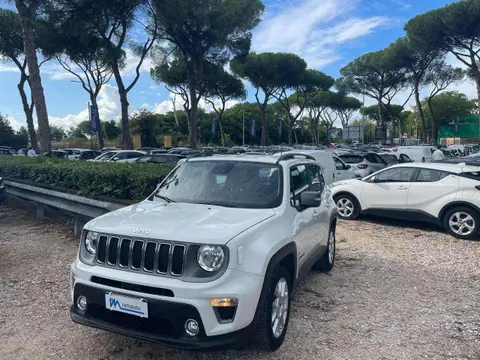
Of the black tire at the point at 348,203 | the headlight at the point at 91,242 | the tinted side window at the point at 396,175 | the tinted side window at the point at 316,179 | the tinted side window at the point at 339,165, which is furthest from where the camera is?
the tinted side window at the point at 339,165

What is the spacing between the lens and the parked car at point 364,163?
14570 millimetres

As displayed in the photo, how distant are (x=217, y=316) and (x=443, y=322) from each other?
102 inches

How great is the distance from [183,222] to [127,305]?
743 millimetres

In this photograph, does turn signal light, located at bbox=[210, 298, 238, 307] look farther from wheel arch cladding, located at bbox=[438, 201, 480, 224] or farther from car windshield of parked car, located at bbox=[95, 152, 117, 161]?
car windshield of parked car, located at bbox=[95, 152, 117, 161]

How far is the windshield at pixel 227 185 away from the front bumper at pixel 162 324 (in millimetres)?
1244

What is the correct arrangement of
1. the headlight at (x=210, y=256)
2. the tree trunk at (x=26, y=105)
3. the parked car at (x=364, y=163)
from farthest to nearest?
the tree trunk at (x=26, y=105)
the parked car at (x=364, y=163)
the headlight at (x=210, y=256)

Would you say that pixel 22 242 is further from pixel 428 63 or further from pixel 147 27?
pixel 428 63

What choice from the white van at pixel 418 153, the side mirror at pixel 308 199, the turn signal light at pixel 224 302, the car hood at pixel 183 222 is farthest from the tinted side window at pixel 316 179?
the white van at pixel 418 153

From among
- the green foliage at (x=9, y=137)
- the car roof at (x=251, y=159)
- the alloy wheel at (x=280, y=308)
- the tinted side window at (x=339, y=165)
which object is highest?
the green foliage at (x=9, y=137)

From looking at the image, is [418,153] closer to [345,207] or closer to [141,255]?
[345,207]

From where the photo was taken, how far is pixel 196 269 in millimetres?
2795

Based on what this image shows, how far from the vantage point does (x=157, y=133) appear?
53.3 metres

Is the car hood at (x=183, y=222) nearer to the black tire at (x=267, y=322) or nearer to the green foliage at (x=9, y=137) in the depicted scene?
the black tire at (x=267, y=322)

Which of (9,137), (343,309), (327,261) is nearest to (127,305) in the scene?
(343,309)
